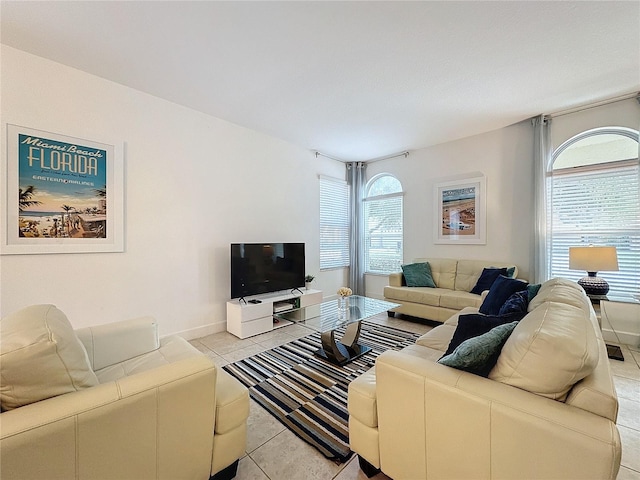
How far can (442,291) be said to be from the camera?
3.81 meters

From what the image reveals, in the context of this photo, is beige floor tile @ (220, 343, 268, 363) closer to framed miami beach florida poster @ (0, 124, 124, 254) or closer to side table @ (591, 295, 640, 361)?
framed miami beach florida poster @ (0, 124, 124, 254)

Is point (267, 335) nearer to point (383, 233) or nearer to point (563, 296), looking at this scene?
point (563, 296)

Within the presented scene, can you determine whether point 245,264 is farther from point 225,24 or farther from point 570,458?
point 570,458

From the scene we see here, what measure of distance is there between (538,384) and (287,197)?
3.81m

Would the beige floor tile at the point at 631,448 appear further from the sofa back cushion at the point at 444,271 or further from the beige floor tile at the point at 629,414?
the sofa back cushion at the point at 444,271

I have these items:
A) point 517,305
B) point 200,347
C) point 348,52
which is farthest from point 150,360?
point 348,52

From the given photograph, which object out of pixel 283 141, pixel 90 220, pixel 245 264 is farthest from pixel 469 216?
pixel 90 220

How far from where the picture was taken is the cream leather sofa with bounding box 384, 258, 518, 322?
11.5ft

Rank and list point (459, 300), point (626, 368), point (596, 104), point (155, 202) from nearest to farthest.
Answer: point (626, 368), point (155, 202), point (596, 104), point (459, 300)

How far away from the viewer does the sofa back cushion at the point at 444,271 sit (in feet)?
13.5

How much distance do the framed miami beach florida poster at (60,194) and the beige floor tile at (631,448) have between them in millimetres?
4166

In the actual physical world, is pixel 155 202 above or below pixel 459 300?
above

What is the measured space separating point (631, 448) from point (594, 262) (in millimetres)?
1857

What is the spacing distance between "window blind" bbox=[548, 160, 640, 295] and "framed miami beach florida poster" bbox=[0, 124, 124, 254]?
208 inches
